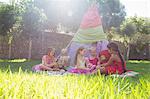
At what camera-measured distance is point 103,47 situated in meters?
10.4

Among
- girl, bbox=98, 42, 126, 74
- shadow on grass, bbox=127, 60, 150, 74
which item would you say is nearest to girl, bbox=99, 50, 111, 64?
girl, bbox=98, 42, 126, 74

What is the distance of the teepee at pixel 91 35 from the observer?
10.0 meters

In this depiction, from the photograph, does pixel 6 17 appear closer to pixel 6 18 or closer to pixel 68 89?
pixel 6 18

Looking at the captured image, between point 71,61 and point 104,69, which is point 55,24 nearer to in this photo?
point 71,61

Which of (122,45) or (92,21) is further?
(122,45)

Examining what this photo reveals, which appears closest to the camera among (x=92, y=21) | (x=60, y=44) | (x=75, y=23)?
(x=92, y=21)

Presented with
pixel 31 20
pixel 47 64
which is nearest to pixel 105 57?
pixel 47 64

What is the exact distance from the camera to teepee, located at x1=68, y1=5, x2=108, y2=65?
32.9 ft

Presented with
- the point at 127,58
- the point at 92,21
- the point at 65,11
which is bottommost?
the point at 127,58

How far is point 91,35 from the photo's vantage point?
10.0 meters

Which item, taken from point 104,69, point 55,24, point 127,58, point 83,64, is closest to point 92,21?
point 83,64

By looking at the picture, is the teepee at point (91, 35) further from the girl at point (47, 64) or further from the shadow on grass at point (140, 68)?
the girl at point (47, 64)

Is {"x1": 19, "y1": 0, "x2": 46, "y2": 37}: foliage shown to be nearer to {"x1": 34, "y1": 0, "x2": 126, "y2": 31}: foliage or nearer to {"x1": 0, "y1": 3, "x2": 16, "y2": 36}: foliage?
{"x1": 0, "y1": 3, "x2": 16, "y2": 36}: foliage

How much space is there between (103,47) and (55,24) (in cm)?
1191
